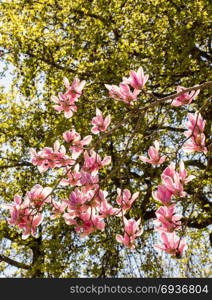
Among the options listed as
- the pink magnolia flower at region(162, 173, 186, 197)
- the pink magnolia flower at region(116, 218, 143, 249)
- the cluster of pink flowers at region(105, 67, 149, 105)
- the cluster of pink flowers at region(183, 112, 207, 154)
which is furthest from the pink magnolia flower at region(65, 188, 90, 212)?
the cluster of pink flowers at region(183, 112, 207, 154)

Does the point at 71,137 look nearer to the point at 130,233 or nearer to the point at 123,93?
the point at 123,93

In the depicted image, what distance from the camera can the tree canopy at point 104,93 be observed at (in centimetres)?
714

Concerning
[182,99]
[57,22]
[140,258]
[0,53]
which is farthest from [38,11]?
[182,99]

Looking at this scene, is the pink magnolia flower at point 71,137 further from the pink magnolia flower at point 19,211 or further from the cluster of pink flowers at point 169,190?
the cluster of pink flowers at point 169,190

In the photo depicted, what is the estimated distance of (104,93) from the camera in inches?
298

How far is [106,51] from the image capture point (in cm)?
779

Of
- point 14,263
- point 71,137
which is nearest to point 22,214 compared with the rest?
point 71,137

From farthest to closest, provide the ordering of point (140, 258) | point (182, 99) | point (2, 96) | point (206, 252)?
1. point (2, 96)
2. point (206, 252)
3. point (140, 258)
4. point (182, 99)

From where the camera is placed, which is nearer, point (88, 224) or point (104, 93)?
point (88, 224)

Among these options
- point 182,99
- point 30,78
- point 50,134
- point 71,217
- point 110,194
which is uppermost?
point 30,78

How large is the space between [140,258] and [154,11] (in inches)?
166

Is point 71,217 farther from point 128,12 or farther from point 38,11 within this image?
point 38,11

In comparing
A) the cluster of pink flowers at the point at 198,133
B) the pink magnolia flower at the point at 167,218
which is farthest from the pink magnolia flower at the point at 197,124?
the pink magnolia flower at the point at 167,218

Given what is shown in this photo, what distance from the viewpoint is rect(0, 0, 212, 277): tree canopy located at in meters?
7.14
